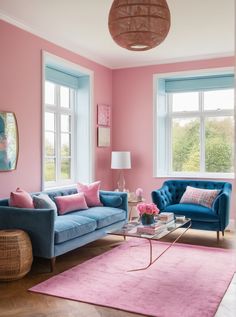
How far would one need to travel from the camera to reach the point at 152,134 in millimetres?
6734

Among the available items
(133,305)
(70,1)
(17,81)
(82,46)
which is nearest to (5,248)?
(133,305)

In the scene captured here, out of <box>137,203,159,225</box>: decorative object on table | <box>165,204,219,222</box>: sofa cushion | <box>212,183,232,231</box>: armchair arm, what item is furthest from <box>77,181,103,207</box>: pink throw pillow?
<box>212,183,232,231</box>: armchair arm

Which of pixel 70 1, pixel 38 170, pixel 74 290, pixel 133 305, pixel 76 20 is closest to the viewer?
pixel 133 305

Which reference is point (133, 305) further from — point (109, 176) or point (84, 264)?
point (109, 176)

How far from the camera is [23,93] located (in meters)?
4.90

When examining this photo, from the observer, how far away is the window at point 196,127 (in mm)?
6488

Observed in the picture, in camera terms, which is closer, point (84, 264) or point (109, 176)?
point (84, 264)

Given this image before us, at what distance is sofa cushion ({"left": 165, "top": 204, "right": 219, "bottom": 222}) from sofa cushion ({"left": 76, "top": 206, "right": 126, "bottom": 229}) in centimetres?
71

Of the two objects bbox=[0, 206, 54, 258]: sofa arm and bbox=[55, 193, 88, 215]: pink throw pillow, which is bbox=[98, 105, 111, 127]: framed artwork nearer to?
bbox=[55, 193, 88, 215]: pink throw pillow

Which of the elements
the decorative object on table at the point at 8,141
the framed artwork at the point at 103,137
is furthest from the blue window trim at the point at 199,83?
the decorative object on table at the point at 8,141

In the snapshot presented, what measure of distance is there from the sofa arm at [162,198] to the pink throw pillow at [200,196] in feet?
0.74

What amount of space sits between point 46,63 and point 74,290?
10.9 ft

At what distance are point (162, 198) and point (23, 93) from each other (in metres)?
2.45

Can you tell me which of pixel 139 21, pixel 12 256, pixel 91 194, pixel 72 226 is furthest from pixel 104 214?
pixel 139 21
